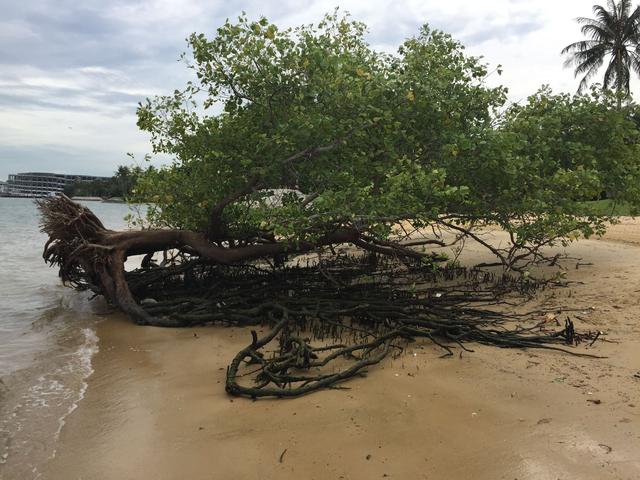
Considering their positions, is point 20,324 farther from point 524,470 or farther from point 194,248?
point 524,470

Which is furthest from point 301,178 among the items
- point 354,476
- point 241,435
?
point 354,476

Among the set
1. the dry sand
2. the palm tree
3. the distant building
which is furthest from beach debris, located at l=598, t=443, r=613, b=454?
the distant building

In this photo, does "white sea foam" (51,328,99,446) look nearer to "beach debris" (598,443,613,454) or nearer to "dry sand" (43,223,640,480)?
"dry sand" (43,223,640,480)

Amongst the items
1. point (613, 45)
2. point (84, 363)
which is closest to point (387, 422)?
point (84, 363)

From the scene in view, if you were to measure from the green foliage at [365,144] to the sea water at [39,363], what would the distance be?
2400 millimetres

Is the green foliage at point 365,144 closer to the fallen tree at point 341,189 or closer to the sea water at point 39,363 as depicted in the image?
the fallen tree at point 341,189

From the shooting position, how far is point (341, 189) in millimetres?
7066

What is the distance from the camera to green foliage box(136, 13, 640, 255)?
661cm

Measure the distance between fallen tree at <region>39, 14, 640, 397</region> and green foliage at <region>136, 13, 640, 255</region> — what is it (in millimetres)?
30

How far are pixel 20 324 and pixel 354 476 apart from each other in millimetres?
7083

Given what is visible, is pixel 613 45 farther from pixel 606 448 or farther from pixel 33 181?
pixel 33 181

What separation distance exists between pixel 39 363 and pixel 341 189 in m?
4.39

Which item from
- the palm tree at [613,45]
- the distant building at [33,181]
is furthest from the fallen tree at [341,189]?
the distant building at [33,181]

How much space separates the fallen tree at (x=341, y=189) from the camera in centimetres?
645
